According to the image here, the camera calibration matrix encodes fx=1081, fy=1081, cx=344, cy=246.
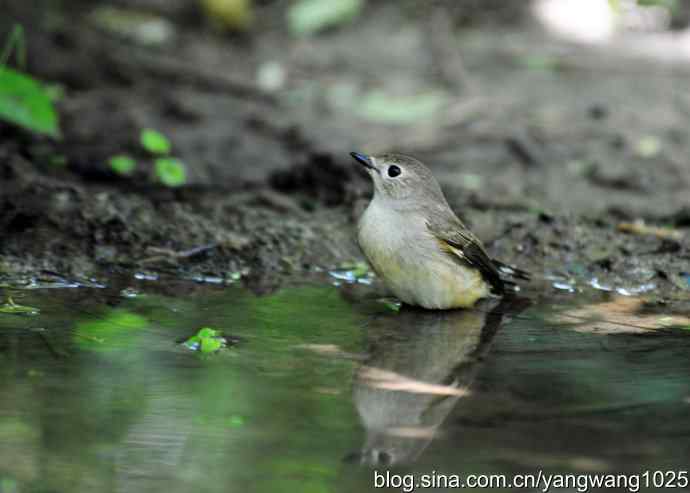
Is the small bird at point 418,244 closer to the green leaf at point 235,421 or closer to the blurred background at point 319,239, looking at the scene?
the blurred background at point 319,239

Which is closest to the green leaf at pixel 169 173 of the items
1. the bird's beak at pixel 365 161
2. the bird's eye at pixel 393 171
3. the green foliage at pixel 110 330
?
the bird's beak at pixel 365 161

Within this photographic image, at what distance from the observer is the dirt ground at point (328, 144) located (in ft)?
23.0

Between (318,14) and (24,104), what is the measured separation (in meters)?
5.44

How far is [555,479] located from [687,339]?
84.6 inches

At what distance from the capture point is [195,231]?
7.13 meters

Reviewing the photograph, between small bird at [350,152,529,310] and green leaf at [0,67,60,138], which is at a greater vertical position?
green leaf at [0,67,60,138]

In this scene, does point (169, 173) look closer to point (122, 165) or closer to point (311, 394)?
point (122, 165)

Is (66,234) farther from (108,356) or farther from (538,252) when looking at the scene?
(538,252)

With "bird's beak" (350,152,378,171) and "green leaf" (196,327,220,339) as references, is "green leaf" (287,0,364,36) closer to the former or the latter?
"bird's beak" (350,152,378,171)

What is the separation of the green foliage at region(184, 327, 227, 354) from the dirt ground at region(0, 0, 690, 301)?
4.29ft

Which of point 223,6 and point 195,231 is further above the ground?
point 223,6

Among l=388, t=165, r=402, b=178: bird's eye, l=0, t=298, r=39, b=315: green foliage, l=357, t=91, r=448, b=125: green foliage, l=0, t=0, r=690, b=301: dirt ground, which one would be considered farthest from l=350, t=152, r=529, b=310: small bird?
l=357, t=91, r=448, b=125: green foliage

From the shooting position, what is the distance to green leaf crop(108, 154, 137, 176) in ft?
26.7

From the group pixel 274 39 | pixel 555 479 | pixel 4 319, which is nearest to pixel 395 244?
pixel 4 319
